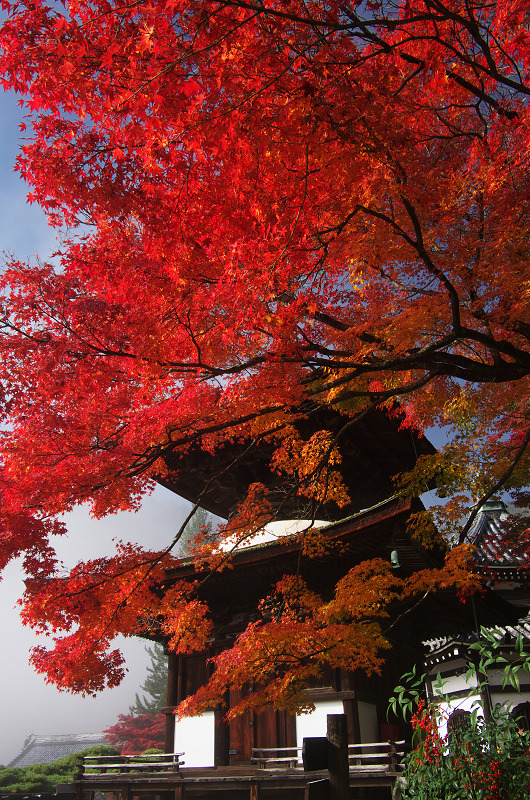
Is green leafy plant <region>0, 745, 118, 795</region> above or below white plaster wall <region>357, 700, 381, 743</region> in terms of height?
below

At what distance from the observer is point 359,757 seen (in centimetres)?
843

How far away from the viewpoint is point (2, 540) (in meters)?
6.77

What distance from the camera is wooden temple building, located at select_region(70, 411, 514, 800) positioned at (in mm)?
8852

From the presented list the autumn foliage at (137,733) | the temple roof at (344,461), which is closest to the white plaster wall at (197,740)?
the temple roof at (344,461)

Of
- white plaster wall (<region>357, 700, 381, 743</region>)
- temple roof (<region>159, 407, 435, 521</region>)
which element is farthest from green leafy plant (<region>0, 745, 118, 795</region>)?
white plaster wall (<region>357, 700, 381, 743</region>)

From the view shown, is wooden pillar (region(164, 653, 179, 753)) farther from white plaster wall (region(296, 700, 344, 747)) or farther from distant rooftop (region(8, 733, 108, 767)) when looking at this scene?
distant rooftop (region(8, 733, 108, 767))

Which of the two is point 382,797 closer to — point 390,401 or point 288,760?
point 288,760

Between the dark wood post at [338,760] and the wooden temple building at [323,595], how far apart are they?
13.5 feet

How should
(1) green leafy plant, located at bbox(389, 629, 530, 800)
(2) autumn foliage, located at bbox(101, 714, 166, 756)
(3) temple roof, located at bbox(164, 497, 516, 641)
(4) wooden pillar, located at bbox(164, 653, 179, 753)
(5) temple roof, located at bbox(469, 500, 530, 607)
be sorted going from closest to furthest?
(1) green leafy plant, located at bbox(389, 629, 530, 800) < (3) temple roof, located at bbox(164, 497, 516, 641) < (4) wooden pillar, located at bbox(164, 653, 179, 753) < (5) temple roof, located at bbox(469, 500, 530, 607) < (2) autumn foliage, located at bbox(101, 714, 166, 756)

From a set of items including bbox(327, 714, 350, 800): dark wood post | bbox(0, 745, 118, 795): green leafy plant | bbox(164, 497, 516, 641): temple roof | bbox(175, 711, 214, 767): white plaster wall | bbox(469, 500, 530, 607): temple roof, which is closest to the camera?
bbox(327, 714, 350, 800): dark wood post

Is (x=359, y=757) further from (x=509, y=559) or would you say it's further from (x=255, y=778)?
(x=509, y=559)

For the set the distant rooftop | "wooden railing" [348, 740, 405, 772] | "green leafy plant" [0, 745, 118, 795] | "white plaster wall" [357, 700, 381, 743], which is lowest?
the distant rooftop

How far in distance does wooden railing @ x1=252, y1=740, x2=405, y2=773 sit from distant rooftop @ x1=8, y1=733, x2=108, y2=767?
38.4m

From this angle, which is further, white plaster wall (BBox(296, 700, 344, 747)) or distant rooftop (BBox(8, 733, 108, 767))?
distant rooftop (BBox(8, 733, 108, 767))
